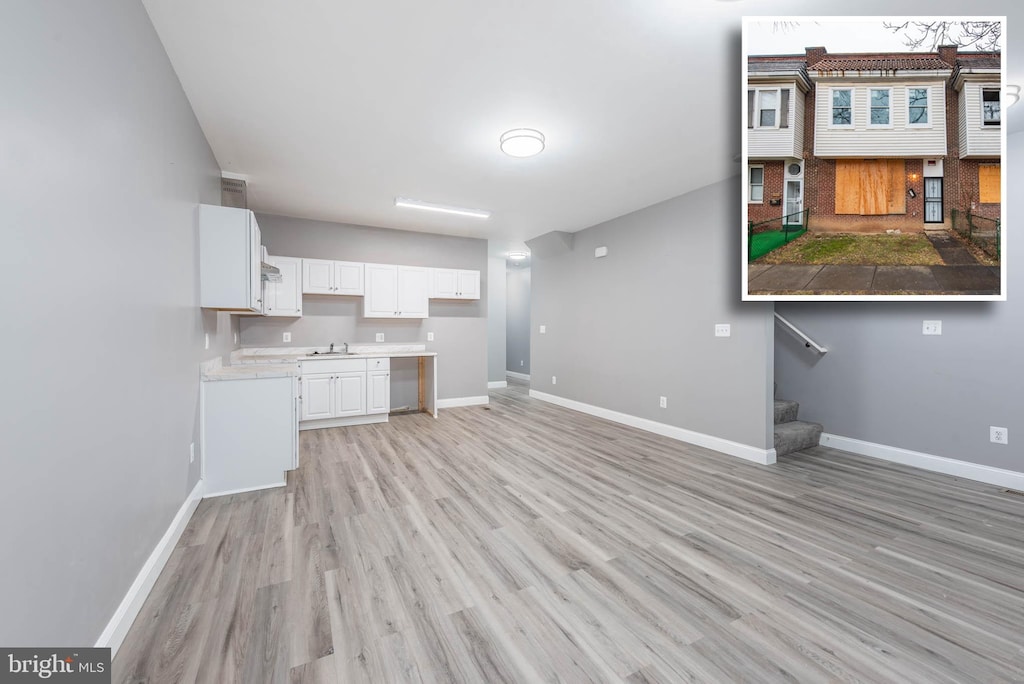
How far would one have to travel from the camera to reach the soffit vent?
369 centimetres

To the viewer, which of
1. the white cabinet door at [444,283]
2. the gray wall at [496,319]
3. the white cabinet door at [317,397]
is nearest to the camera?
the white cabinet door at [317,397]

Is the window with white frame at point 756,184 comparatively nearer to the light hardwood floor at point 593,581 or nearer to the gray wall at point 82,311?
the light hardwood floor at point 593,581

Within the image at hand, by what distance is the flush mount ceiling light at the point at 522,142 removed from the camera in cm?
284

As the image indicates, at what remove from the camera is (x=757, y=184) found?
48.7 inches

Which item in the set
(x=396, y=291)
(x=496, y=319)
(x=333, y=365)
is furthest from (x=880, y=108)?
(x=496, y=319)

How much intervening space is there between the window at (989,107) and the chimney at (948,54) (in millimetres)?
102

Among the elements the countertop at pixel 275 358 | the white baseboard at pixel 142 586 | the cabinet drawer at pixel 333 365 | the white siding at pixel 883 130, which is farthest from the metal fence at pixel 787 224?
the cabinet drawer at pixel 333 365

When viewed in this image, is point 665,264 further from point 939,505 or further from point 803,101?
point 803,101

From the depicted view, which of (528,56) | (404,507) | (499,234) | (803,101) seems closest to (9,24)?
(528,56)

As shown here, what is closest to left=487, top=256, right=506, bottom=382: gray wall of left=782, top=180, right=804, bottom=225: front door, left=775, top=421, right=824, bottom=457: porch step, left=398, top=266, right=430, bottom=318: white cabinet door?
left=398, top=266, right=430, bottom=318: white cabinet door

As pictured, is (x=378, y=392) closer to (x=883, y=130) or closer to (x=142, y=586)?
(x=142, y=586)

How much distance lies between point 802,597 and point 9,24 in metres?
3.20

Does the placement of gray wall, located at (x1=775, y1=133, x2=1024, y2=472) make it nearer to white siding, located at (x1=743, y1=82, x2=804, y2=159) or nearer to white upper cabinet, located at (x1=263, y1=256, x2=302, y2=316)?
white siding, located at (x1=743, y1=82, x2=804, y2=159)

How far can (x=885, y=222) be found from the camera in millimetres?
983
